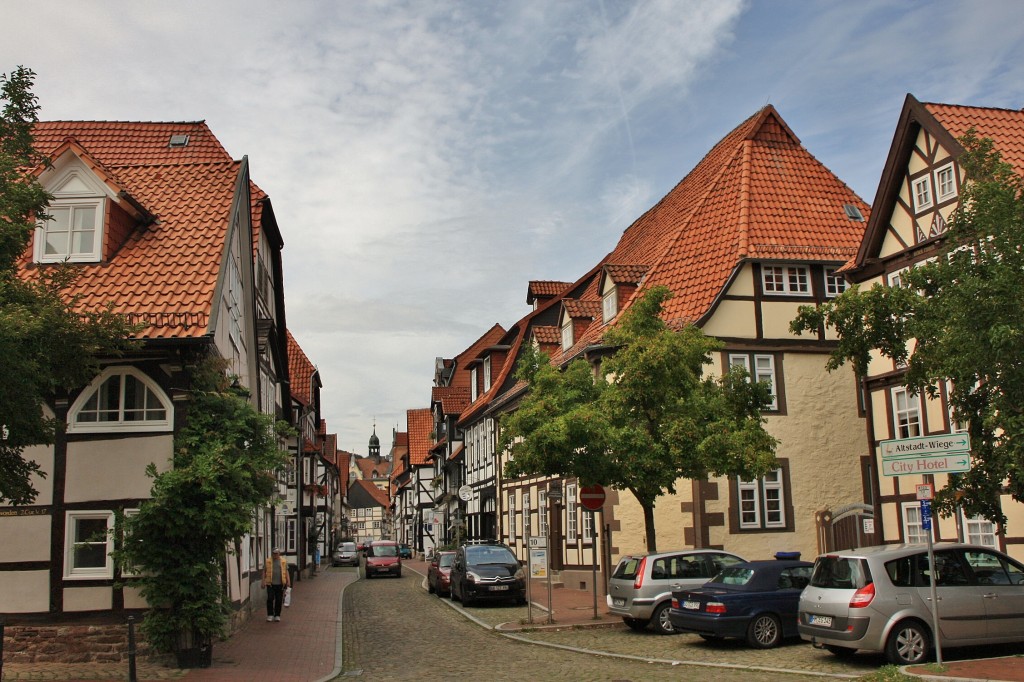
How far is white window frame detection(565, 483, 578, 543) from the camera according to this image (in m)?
30.9

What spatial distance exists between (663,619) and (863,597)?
5.62 m

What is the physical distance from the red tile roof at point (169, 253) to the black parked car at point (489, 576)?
41.4 ft

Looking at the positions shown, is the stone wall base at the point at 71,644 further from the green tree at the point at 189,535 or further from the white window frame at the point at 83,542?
the white window frame at the point at 83,542

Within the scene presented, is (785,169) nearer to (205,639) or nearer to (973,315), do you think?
(973,315)

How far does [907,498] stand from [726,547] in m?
4.97

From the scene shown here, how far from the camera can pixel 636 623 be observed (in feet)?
61.4

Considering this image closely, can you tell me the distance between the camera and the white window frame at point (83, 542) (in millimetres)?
15219

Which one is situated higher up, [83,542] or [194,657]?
[83,542]

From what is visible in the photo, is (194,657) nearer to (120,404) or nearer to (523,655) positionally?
(120,404)

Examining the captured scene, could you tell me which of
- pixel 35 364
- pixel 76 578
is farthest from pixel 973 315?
pixel 76 578

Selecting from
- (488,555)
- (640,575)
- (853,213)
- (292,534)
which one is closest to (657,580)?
(640,575)

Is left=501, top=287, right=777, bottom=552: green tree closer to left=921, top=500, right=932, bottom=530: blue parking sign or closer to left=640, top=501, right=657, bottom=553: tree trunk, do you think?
left=640, top=501, right=657, bottom=553: tree trunk

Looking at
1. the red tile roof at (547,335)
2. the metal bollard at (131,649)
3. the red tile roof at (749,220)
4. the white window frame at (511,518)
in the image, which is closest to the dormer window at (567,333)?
the red tile roof at (749,220)

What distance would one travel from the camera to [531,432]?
2095cm
